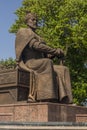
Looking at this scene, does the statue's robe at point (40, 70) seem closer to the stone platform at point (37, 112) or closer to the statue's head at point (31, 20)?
the statue's head at point (31, 20)

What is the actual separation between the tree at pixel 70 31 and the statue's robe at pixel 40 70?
10.6 metres

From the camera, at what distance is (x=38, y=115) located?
35.5 feet

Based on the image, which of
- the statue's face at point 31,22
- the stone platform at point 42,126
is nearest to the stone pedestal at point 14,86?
the statue's face at point 31,22

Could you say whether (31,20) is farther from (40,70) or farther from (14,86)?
(14,86)

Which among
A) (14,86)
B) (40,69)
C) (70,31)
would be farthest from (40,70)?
(70,31)

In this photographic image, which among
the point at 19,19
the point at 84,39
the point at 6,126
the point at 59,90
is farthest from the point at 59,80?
the point at 19,19

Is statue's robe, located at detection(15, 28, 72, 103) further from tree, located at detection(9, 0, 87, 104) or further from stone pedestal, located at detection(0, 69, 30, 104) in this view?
tree, located at detection(9, 0, 87, 104)

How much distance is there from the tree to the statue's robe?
10594 millimetres

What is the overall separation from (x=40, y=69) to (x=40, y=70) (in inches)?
1.2

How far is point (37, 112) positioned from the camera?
35.6 feet

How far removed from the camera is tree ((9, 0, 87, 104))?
2301 cm

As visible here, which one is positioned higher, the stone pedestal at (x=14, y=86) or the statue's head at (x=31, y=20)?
the statue's head at (x=31, y=20)

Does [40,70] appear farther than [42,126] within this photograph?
Yes

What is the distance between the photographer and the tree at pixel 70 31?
23.0 meters
